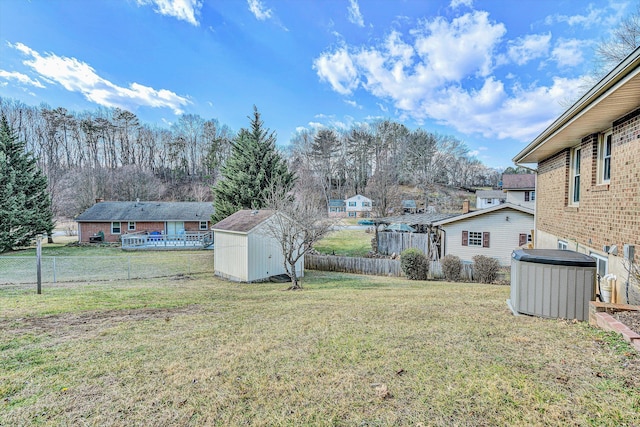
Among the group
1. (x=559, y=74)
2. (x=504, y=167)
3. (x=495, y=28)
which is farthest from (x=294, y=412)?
(x=504, y=167)

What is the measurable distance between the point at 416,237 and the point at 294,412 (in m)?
19.5

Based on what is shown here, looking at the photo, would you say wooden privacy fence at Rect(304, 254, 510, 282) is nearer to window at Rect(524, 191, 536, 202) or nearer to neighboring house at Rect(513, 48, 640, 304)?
neighboring house at Rect(513, 48, 640, 304)

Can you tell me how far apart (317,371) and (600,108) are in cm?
633

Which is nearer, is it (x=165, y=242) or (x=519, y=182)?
(x=165, y=242)

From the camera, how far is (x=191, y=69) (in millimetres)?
21562

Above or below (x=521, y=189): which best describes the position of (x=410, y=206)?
below

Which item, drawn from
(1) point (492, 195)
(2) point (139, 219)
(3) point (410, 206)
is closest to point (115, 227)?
(2) point (139, 219)

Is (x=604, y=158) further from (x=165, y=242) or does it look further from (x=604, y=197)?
(x=165, y=242)

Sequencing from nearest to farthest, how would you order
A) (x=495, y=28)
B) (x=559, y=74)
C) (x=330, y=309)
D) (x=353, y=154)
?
(x=330, y=309)
(x=495, y=28)
(x=559, y=74)
(x=353, y=154)

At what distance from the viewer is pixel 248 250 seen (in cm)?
1277

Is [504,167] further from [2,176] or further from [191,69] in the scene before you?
[2,176]

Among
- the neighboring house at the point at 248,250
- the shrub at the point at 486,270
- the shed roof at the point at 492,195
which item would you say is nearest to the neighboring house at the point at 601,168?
the shrub at the point at 486,270

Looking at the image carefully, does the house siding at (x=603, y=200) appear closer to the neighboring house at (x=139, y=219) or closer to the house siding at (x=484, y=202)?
the neighboring house at (x=139, y=219)

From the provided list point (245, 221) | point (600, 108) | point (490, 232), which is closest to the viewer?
point (600, 108)
